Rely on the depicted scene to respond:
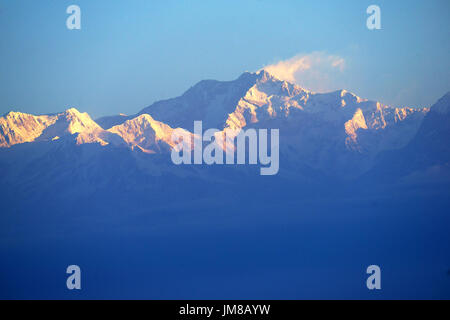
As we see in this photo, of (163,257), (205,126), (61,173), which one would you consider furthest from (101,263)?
(205,126)

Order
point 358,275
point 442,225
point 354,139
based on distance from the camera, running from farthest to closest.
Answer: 1. point 354,139
2. point 442,225
3. point 358,275

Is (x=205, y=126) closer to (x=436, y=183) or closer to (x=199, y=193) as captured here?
(x=199, y=193)

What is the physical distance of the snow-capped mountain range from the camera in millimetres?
168875

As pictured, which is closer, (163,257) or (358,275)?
(358,275)

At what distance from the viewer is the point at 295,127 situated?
628ft

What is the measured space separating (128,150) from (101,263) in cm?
4649

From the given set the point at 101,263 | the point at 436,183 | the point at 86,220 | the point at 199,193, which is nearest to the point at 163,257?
the point at 101,263

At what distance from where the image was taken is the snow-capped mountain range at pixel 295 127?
169 m

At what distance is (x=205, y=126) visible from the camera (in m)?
192

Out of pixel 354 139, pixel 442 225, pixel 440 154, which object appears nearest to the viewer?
pixel 442 225
